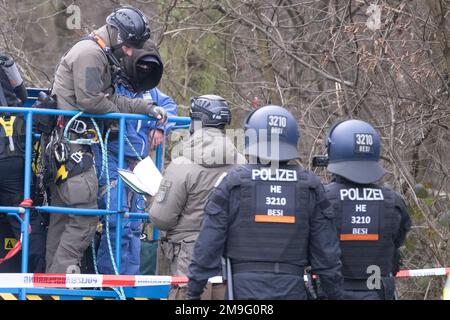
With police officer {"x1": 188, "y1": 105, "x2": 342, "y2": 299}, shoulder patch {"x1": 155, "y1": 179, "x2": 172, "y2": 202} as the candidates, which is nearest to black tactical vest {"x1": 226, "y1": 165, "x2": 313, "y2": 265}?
police officer {"x1": 188, "y1": 105, "x2": 342, "y2": 299}

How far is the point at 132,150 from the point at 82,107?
25.8 inches

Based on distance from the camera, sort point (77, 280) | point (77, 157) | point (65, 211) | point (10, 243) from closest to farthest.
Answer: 1. point (77, 280)
2. point (65, 211)
3. point (77, 157)
4. point (10, 243)

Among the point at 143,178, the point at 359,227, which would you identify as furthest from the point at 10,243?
the point at 359,227

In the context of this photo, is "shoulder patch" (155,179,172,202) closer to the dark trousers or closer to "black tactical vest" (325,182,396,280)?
the dark trousers

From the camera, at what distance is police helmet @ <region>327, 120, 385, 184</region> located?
19.7 ft

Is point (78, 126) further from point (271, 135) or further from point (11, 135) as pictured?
point (271, 135)

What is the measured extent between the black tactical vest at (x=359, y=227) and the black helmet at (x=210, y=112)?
1124 millimetres

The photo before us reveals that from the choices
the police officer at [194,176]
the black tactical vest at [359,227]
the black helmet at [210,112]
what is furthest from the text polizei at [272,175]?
the black helmet at [210,112]

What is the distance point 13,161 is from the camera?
7.27 meters

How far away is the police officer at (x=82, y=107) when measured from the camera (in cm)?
711

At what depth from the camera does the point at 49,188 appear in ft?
24.1

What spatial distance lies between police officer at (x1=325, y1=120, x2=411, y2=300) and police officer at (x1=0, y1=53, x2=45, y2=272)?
8.21ft
